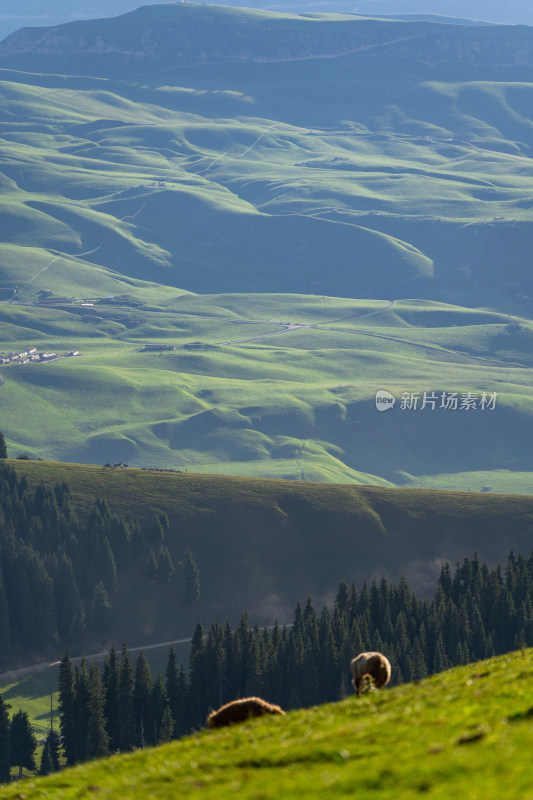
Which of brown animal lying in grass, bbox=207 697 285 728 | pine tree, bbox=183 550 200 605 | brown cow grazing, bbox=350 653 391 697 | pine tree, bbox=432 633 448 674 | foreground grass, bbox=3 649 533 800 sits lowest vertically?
pine tree, bbox=183 550 200 605

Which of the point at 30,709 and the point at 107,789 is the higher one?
A: the point at 107,789

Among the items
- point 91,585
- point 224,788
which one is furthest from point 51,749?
point 224,788

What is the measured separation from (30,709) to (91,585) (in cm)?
3570

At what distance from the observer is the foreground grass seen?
25.9 metres

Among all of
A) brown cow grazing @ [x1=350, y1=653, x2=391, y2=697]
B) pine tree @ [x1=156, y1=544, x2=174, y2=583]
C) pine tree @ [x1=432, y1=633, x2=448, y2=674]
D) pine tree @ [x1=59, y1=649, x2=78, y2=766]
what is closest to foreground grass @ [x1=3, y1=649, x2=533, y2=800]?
brown cow grazing @ [x1=350, y1=653, x2=391, y2=697]

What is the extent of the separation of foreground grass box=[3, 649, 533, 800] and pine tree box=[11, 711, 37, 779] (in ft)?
301

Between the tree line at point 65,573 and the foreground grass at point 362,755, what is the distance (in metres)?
142

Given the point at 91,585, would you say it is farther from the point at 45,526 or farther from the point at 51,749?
the point at 51,749

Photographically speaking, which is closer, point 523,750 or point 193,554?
point 523,750

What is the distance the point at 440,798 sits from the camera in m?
24.2

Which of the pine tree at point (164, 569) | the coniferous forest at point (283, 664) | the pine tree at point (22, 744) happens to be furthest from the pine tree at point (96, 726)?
the pine tree at point (164, 569)

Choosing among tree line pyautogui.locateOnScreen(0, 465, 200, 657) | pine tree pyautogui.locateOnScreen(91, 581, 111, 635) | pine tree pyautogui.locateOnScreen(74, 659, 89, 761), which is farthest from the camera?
pine tree pyautogui.locateOnScreen(91, 581, 111, 635)

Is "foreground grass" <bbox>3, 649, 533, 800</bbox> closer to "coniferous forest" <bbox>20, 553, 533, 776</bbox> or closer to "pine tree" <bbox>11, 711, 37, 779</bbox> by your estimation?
"coniferous forest" <bbox>20, 553, 533, 776</bbox>

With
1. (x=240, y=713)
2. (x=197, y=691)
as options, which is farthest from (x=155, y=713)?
(x=240, y=713)
